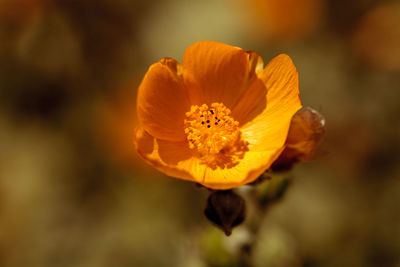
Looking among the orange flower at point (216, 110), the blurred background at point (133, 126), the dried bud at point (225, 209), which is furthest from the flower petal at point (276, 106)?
the blurred background at point (133, 126)

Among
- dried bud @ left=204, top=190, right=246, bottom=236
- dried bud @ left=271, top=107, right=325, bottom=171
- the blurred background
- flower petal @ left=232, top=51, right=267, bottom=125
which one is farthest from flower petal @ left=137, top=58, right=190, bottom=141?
the blurred background

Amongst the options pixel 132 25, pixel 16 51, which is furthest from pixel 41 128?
pixel 132 25

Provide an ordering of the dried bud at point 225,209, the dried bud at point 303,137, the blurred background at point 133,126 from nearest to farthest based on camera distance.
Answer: the dried bud at point 225,209 → the dried bud at point 303,137 → the blurred background at point 133,126

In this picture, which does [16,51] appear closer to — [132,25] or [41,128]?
[41,128]

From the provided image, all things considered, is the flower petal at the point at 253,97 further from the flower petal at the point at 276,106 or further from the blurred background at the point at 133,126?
the blurred background at the point at 133,126

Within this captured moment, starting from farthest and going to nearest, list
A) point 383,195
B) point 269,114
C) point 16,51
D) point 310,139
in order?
point 16,51 < point 383,195 < point 269,114 < point 310,139

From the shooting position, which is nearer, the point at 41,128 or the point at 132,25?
the point at 41,128
